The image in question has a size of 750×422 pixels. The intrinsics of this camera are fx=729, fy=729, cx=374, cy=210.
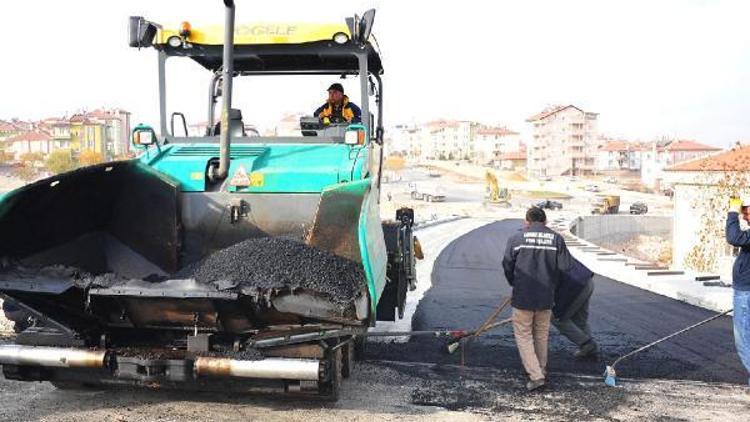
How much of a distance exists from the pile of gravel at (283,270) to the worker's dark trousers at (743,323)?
10.8 ft

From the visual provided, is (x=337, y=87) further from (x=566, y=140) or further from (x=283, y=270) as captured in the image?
(x=566, y=140)

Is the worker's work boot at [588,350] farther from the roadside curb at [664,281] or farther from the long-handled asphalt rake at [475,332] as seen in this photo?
the roadside curb at [664,281]

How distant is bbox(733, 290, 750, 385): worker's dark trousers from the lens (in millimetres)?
5867

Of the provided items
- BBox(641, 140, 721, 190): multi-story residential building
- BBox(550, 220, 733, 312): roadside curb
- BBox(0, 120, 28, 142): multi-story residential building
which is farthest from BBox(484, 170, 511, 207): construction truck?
BBox(0, 120, 28, 142): multi-story residential building

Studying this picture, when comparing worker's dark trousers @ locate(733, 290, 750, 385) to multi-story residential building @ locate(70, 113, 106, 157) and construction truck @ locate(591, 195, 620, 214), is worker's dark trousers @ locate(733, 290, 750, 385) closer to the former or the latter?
construction truck @ locate(591, 195, 620, 214)

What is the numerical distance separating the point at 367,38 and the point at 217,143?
58.1 inches

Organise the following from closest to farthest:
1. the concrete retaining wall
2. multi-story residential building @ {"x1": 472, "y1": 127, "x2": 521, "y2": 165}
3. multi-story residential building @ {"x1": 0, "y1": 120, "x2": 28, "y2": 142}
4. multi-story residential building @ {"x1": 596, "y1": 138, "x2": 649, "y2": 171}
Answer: the concrete retaining wall
multi-story residential building @ {"x1": 0, "y1": 120, "x2": 28, "y2": 142}
multi-story residential building @ {"x1": 596, "y1": 138, "x2": 649, "y2": 171}
multi-story residential building @ {"x1": 472, "y1": 127, "x2": 521, "y2": 165}

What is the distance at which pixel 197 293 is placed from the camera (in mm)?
4547

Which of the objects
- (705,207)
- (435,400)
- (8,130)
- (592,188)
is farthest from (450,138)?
(435,400)

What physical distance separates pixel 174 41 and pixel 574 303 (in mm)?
4283

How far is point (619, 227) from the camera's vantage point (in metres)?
46.0

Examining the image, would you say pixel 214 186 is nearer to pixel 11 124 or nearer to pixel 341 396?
pixel 341 396

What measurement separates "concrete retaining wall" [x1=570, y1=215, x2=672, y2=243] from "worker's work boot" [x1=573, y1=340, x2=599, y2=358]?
33.9m

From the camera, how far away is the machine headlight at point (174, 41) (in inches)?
234
